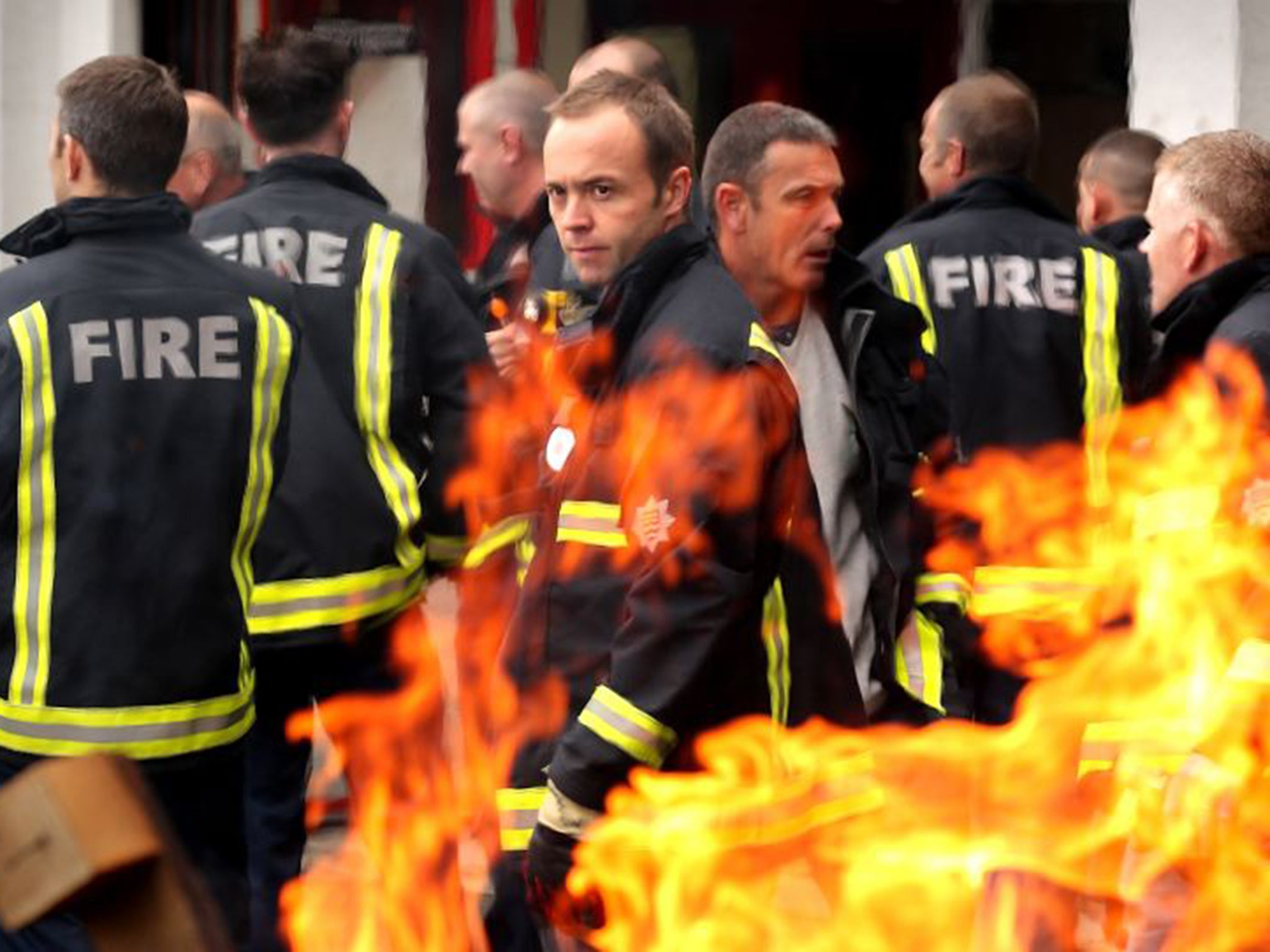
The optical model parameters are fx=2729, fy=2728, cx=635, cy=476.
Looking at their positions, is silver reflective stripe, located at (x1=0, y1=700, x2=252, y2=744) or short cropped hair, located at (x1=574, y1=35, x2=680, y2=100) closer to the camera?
silver reflective stripe, located at (x1=0, y1=700, x2=252, y2=744)

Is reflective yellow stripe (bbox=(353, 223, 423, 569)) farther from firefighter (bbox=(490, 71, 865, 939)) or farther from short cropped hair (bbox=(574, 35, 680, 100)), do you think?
firefighter (bbox=(490, 71, 865, 939))

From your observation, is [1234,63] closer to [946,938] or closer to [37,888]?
[946,938]

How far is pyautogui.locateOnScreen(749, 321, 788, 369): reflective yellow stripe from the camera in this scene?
178 inches

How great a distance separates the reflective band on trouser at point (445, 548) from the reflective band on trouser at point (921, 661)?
1249mm

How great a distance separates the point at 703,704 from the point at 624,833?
0.83ft

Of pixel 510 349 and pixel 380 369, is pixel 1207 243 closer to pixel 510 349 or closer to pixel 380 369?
pixel 510 349

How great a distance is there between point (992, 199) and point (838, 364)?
136 centimetres

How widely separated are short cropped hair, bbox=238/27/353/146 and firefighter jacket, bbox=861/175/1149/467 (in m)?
1.36

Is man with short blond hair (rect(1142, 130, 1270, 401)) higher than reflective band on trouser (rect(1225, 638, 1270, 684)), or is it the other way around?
man with short blond hair (rect(1142, 130, 1270, 401))

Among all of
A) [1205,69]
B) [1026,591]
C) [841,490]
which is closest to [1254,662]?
[841,490]

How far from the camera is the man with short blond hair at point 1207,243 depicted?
562 centimetres

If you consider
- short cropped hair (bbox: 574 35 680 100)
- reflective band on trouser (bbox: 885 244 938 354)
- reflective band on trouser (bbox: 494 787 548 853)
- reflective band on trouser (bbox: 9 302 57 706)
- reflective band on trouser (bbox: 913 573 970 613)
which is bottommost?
reflective band on trouser (bbox: 494 787 548 853)

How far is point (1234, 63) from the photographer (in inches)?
383

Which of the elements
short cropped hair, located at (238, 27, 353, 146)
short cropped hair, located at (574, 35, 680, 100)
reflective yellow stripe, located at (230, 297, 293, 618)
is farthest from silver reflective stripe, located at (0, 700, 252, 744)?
short cropped hair, located at (574, 35, 680, 100)
